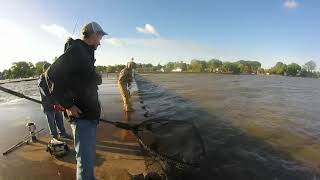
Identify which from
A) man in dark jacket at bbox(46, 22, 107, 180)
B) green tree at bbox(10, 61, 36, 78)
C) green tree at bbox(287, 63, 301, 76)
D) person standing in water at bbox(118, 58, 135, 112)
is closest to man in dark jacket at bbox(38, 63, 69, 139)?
man in dark jacket at bbox(46, 22, 107, 180)

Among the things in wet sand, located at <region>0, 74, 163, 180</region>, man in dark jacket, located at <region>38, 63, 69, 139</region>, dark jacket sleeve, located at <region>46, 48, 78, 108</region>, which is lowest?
wet sand, located at <region>0, 74, 163, 180</region>

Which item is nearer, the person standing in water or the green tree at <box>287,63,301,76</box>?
the person standing in water

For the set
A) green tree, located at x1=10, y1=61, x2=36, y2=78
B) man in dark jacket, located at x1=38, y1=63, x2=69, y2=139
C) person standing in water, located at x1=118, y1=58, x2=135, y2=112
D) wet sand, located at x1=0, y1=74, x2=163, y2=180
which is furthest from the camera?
green tree, located at x1=10, y1=61, x2=36, y2=78

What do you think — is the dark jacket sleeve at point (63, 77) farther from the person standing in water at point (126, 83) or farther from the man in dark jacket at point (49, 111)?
the person standing in water at point (126, 83)

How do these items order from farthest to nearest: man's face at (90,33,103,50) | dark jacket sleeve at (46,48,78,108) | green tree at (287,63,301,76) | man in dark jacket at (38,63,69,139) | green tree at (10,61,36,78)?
green tree at (287,63,301,76) < green tree at (10,61,36,78) < man in dark jacket at (38,63,69,139) < man's face at (90,33,103,50) < dark jacket sleeve at (46,48,78,108)

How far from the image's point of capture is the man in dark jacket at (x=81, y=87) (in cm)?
358

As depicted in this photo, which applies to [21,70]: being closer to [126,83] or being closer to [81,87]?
[126,83]

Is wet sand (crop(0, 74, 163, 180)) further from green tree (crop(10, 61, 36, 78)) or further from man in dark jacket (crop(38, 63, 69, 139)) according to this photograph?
green tree (crop(10, 61, 36, 78))

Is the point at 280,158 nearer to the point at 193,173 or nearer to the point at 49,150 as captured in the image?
the point at 193,173

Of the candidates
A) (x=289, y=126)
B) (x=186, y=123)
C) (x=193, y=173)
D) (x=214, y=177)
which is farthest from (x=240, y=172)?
(x=289, y=126)

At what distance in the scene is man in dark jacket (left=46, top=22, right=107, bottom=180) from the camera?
3580mm

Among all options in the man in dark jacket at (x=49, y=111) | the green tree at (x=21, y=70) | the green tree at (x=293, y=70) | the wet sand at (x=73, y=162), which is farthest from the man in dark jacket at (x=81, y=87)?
the green tree at (x=293, y=70)

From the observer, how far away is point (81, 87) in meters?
3.65

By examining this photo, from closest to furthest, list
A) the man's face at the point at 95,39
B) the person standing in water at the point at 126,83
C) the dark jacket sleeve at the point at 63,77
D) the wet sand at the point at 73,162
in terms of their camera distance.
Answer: the dark jacket sleeve at the point at 63,77
the man's face at the point at 95,39
the wet sand at the point at 73,162
the person standing in water at the point at 126,83
